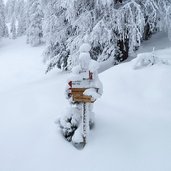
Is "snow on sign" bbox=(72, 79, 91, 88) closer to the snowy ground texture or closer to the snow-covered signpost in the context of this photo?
the snow-covered signpost

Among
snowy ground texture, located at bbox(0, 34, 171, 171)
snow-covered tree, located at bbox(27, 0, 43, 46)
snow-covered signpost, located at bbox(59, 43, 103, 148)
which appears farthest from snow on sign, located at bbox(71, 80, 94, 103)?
snow-covered tree, located at bbox(27, 0, 43, 46)

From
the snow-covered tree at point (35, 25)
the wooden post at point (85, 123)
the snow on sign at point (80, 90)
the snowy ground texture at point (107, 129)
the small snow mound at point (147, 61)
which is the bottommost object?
the snow-covered tree at point (35, 25)

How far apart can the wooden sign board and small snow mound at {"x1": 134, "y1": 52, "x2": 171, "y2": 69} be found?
124 inches

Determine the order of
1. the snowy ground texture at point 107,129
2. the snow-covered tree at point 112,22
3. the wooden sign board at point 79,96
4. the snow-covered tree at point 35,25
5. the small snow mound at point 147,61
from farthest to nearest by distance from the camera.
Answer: the snow-covered tree at point 35,25, the snow-covered tree at point 112,22, the small snow mound at point 147,61, the wooden sign board at point 79,96, the snowy ground texture at point 107,129

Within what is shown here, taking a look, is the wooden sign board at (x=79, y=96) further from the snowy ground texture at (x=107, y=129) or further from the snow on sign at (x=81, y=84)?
the snowy ground texture at (x=107, y=129)

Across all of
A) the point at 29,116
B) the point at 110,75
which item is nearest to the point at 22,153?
the point at 29,116

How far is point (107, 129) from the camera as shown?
547 cm

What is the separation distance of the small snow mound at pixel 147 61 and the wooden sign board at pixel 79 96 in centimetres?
315

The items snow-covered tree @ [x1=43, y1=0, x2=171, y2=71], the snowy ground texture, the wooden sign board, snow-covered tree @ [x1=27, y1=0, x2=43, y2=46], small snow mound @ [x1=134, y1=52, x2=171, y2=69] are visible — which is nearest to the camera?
the snowy ground texture

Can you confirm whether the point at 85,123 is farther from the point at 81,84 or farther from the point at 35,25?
the point at 35,25

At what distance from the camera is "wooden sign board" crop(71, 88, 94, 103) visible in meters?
4.95

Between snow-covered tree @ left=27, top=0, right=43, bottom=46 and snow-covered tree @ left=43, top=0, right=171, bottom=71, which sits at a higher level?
snow-covered tree @ left=43, top=0, right=171, bottom=71

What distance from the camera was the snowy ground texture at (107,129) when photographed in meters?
4.77

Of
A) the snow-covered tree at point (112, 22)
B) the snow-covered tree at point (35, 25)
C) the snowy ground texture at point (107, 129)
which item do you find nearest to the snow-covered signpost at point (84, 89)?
the snowy ground texture at point (107, 129)
